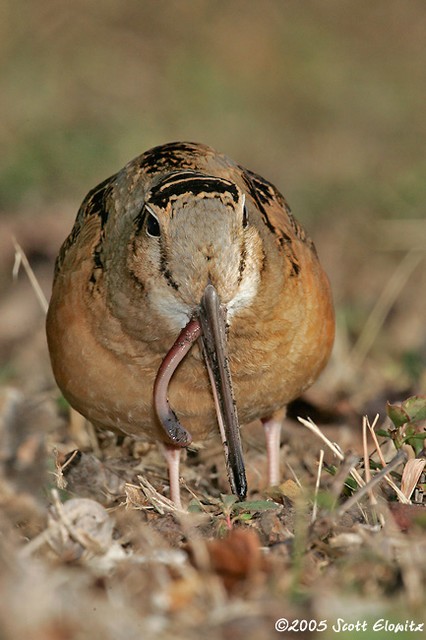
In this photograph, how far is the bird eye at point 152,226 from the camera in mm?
5098

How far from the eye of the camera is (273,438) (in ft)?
21.3

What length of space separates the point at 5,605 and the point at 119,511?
4.49ft

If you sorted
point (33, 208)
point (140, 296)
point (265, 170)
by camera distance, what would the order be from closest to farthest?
1. point (140, 296)
2. point (33, 208)
3. point (265, 170)

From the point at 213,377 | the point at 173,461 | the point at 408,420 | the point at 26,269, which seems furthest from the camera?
the point at 26,269

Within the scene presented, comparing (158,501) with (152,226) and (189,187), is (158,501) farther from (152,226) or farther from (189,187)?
(189,187)

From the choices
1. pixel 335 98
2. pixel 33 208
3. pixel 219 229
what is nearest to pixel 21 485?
pixel 219 229

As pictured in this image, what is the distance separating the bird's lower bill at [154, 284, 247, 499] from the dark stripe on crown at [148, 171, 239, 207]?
1.61 ft

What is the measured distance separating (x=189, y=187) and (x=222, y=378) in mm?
868

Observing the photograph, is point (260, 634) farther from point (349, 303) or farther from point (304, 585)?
point (349, 303)

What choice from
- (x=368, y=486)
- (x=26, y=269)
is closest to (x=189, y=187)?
(x=368, y=486)

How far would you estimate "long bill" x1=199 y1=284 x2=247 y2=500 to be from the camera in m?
4.83

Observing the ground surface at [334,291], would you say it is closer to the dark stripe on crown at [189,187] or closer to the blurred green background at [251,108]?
the blurred green background at [251,108]

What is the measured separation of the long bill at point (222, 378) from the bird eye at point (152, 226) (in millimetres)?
450

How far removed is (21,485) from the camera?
468 cm
